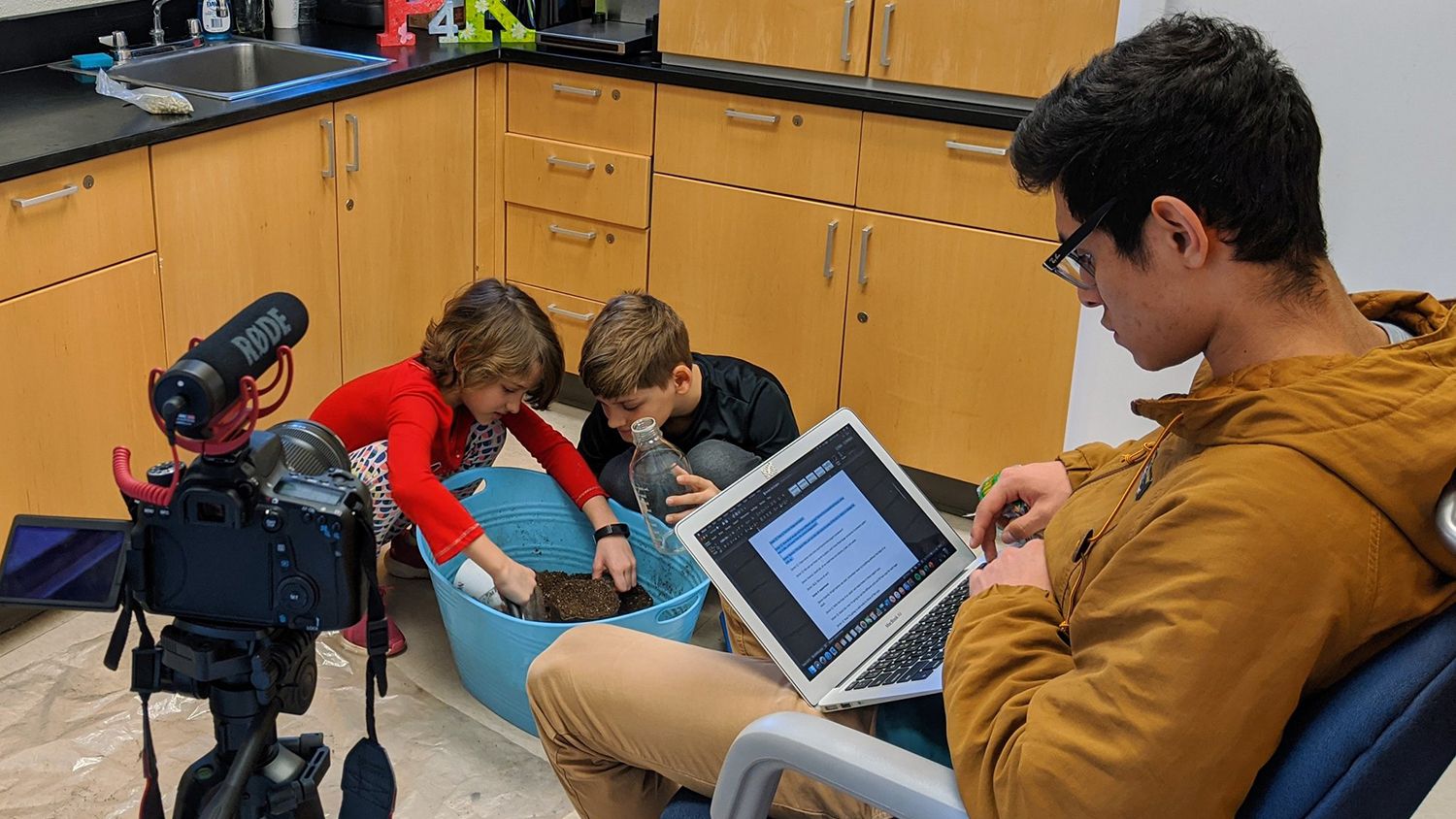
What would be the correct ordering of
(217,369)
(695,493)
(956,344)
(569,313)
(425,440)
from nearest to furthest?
(217,369)
(695,493)
(425,440)
(956,344)
(569,313)

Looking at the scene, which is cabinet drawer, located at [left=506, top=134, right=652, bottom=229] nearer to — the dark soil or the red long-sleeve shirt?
the red long-sleeve shirt

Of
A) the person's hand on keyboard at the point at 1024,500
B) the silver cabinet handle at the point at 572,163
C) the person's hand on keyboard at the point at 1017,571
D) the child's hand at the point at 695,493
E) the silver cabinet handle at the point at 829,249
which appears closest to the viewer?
the person's hand on keyboard at the point at 1017,571

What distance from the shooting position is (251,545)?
0.99 m

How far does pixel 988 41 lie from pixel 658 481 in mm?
1128

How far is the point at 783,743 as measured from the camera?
3.76 ft

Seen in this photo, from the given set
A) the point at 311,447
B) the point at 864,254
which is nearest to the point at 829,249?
the point at 864,254

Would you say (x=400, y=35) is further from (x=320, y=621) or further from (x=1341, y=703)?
(x=1341, y=703)

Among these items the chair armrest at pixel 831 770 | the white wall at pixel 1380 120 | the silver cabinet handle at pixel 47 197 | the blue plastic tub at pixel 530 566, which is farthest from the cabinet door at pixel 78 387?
the white wall at pixel 1380 120

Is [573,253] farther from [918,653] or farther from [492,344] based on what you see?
[918,653]

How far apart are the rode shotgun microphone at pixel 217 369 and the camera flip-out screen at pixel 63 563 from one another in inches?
5.3

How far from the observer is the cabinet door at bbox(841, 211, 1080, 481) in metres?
2.73

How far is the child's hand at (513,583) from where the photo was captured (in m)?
2.07

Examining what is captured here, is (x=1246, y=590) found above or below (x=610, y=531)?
above

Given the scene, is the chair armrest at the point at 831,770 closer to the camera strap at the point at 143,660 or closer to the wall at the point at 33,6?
the camera strap at the point at 143,660
